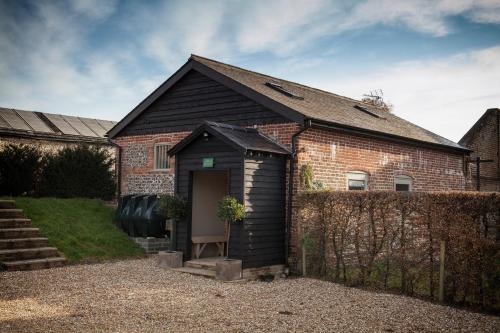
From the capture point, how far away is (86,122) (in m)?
27.6

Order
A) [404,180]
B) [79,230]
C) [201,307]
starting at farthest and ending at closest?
[404,180] → [79,230] → [201,307]

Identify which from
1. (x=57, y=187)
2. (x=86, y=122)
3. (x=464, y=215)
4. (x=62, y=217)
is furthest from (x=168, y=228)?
(x=86, y=122)

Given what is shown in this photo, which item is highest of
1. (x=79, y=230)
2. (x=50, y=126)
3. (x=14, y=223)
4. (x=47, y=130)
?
(x=50, y=126)

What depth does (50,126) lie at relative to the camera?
24.8m

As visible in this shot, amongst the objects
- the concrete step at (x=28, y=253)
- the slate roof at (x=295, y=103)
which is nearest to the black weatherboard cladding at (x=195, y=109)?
the slate roof at (x=295, y=103)

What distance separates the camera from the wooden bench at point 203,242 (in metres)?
12.5

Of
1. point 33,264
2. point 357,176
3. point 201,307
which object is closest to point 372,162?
point 357,176

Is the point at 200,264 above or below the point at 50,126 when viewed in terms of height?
below

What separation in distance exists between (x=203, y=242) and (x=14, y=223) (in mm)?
5281

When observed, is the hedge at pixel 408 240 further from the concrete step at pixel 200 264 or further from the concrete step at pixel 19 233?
the concrete step at pixel 19 233

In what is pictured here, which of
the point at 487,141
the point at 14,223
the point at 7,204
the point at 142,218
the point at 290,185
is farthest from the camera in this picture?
the point at 487,141

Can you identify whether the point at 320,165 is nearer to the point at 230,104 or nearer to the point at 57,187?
the point at 230,104

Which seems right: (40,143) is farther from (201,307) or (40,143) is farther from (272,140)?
(201,307)

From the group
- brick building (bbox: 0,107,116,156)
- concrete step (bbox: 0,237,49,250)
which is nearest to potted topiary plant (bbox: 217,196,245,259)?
concrete step (bbox: 0,237,49,250)
